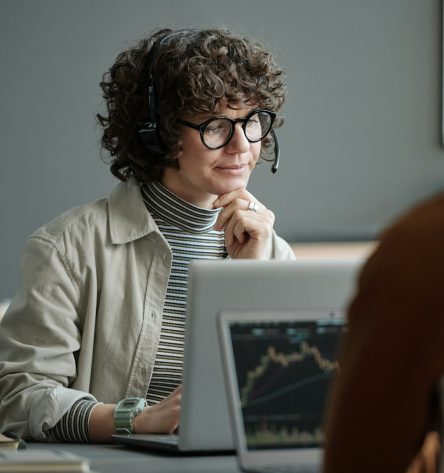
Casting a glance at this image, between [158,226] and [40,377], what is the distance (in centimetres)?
44

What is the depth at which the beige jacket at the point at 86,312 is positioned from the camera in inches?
76.9

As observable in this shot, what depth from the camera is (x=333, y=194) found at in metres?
3.71

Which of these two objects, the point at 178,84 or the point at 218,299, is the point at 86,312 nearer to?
the point at 178,84

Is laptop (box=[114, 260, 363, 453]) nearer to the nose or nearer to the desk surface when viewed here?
the desk surface

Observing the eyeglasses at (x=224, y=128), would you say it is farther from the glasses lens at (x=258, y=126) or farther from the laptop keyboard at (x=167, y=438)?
the laptop keyboard at (x=167, y=438)

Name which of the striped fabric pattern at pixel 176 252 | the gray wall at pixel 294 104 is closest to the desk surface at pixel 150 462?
the striped fabric pattern at pixel 176 252

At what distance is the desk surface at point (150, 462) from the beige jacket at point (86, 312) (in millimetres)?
278

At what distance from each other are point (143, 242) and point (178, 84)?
13.6 inches

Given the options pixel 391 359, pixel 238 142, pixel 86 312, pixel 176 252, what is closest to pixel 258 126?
pixel 238 142

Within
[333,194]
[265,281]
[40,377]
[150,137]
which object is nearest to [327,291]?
[265,281]

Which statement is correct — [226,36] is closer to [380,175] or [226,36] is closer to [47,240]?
[47,240]

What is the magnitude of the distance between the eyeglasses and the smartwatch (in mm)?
604

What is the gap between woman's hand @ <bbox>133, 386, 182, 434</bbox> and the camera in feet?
5.61

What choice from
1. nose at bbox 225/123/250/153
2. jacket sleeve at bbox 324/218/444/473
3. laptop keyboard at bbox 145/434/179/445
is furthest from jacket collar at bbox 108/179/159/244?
jacket sleeve at bbox 324/218/444/473
